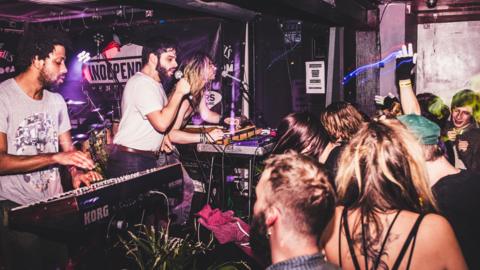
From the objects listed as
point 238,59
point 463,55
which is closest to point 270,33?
point 238,59

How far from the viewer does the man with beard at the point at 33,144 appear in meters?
2.45

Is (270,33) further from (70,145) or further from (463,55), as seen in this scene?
(70,145)

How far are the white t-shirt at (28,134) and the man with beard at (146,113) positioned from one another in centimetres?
68

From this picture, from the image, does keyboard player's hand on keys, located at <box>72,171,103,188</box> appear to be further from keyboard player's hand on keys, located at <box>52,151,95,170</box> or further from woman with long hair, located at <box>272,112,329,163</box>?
woman with long hair, located at <box>272,112,329,163</box>

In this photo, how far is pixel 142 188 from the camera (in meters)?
Answer: 2.73

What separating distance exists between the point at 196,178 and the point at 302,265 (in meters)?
4.53

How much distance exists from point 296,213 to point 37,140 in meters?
2.04

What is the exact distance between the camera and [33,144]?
2613mm

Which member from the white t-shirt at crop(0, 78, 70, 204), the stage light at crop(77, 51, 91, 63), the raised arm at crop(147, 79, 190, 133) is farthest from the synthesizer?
the stage light at crop(77, 51, 91, 63)

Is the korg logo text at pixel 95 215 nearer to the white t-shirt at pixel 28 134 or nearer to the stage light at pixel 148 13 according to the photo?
the white t-shirt at pixel 28 134

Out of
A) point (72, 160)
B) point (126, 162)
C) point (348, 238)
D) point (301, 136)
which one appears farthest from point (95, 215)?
point (348, 238)

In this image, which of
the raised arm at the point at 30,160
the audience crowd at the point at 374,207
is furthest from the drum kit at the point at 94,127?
the audience crowd at the point at 374,207

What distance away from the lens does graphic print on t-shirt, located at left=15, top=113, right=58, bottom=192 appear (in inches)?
100

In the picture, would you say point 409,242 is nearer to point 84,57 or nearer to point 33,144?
point 33,144
